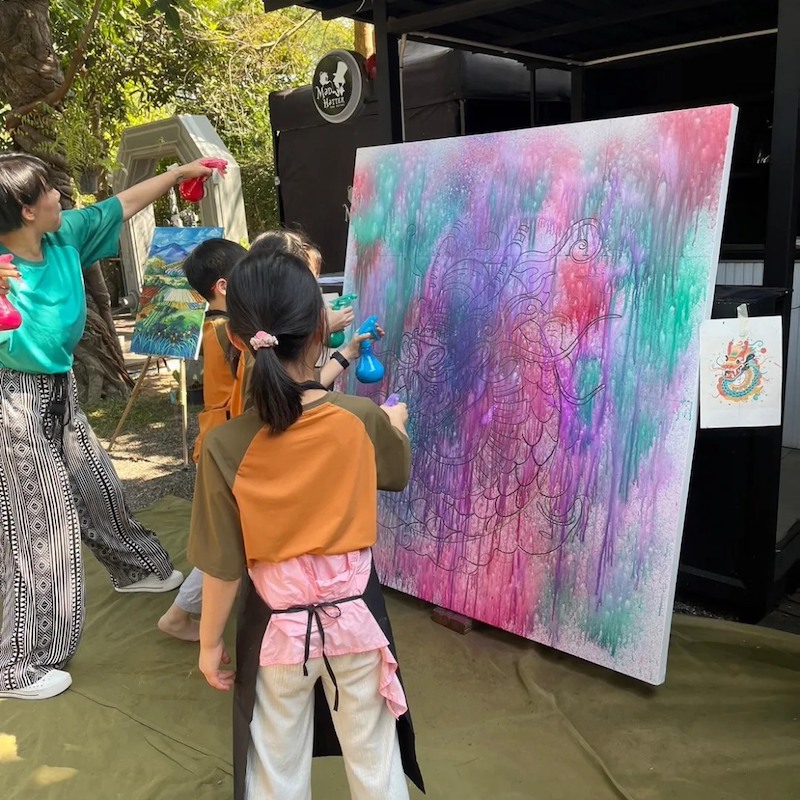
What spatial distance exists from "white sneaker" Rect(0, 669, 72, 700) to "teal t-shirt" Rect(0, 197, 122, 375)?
1.02 meters

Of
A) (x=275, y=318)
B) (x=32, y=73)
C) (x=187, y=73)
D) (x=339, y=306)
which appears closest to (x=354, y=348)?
(x=339, y=306)

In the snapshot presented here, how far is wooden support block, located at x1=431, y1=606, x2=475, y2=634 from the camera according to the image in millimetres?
2572

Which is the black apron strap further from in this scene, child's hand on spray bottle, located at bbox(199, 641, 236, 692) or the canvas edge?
the canvas edge

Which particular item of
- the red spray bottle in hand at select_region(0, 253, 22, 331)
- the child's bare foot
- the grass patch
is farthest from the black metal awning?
the grass patch

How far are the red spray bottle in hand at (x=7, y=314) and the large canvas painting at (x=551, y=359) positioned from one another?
3.87 ft

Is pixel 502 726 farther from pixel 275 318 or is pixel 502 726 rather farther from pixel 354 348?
pixel 275 318

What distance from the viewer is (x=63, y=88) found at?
5.72 meters

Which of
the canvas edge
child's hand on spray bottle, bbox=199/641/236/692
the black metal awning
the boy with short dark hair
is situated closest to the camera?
child's hand on spray bottle, bbox=199/641/236/692

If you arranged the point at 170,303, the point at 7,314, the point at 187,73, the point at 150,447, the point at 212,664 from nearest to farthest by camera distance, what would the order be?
1. the point at 212,664
2. the point at 7,314
3. the point at 170,303
4. the point at 150,447
5. the point at 187,73

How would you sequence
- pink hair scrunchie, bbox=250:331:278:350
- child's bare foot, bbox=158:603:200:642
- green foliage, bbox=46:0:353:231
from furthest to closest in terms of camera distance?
green foliage, bbox=46:0:353:231 → child's bare foot, bbox=158:603:200:642 → pink hair scrunchie, bbox=250:331:278:350

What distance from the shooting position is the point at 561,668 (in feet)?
7.77

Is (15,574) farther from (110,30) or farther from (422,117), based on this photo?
(110,30)

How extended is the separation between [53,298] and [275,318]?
1.35m

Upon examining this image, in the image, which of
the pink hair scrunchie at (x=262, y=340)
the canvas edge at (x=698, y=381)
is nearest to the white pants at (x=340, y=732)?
the pink hair scrunchie at (x=262, y=340)
